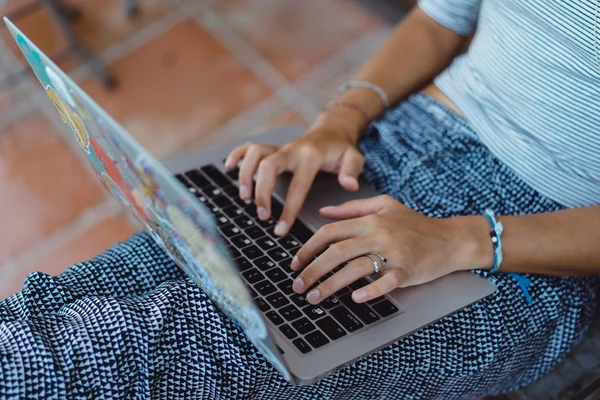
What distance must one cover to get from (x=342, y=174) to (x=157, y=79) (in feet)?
4.24

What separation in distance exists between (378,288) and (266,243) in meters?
0.21

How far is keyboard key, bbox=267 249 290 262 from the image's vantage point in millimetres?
949

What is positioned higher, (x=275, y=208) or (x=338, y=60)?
(x=275, y=208)

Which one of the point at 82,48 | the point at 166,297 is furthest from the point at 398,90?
the point at 82,48

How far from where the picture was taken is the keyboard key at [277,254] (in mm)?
949

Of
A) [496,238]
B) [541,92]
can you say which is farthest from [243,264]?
[541,92]

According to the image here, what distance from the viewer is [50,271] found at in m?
1.70

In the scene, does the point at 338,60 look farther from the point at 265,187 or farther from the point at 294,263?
the point at 294,263

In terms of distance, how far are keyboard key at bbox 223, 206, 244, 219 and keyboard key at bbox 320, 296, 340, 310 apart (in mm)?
227

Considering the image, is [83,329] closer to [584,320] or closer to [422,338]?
[422,338]

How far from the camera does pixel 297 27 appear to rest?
7.56 feet

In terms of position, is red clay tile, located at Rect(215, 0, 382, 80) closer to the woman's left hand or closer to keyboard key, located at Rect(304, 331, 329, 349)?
the woman's left hand

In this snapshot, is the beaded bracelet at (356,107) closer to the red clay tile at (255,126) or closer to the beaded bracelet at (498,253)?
the beaded bracelet at (498,253)

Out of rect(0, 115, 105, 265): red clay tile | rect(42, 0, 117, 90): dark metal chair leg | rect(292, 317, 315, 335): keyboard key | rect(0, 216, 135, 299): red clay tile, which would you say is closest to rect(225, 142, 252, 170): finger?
rect(292, 317, 315, 335): keyboard key
